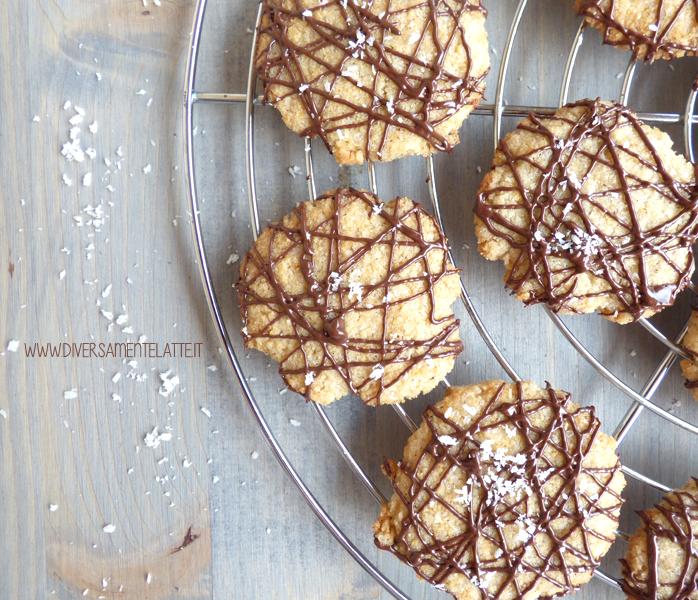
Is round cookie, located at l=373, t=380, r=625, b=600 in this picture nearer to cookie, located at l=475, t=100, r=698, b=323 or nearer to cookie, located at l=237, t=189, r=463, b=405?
cookie, located at l=237, t=189, r=463, b=405

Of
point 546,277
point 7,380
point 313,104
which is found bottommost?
point 7,380

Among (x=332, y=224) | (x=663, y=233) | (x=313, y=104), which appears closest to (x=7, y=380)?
(x=332, y=224)

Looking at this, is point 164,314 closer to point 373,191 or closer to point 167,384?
point 167,384

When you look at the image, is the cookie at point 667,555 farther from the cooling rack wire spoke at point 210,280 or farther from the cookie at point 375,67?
the cookie at point 375,67

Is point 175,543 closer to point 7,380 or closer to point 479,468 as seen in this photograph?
point 7,380

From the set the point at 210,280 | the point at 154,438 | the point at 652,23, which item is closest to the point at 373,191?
the point at 210,280
